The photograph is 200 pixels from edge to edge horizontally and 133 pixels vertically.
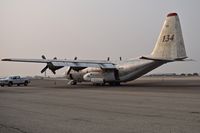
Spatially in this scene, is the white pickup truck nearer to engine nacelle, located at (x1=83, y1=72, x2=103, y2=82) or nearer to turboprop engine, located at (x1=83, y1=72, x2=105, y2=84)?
engine nacelle, located at (x1=83, y1=72, x2=103, y2=82)

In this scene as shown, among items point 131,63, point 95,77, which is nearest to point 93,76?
point 95,77

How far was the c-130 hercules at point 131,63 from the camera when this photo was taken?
4041 cm

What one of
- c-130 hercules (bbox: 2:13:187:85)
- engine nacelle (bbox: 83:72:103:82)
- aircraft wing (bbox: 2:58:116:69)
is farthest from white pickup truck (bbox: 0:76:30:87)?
engine nacelle (bbox: 83:72:103:82)

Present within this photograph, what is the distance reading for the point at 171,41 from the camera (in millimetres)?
40750

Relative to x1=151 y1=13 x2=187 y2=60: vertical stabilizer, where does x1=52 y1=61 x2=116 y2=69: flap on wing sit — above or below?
below

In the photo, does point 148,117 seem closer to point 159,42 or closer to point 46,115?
point 46,115

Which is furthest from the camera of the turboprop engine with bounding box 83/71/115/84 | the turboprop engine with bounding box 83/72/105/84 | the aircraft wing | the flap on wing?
the turboprop engine with bounding box 83/72/105/84

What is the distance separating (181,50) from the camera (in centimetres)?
3981

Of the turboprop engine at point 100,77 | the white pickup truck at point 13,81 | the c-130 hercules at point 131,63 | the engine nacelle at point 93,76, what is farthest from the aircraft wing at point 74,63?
the white pickup truck at point 13,81

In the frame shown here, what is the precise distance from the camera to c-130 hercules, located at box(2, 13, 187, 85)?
40406 mm

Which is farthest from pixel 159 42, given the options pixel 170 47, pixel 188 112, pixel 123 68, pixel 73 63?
pixel 188 112

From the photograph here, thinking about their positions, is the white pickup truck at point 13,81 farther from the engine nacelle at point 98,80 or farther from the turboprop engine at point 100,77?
the engine nacelle at point 98,80

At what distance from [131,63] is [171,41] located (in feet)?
23.2

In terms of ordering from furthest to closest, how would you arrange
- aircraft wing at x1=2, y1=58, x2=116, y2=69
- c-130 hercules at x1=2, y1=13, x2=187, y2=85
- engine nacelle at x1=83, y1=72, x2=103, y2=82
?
engine nacelle at x1=83, y1=72, x2=103, y2=82 → aircraft wing at x1=2, y1=58, x2=116, y2=69 → c-130 hercules at x1=2, y1=13, x2=187, y2=85
